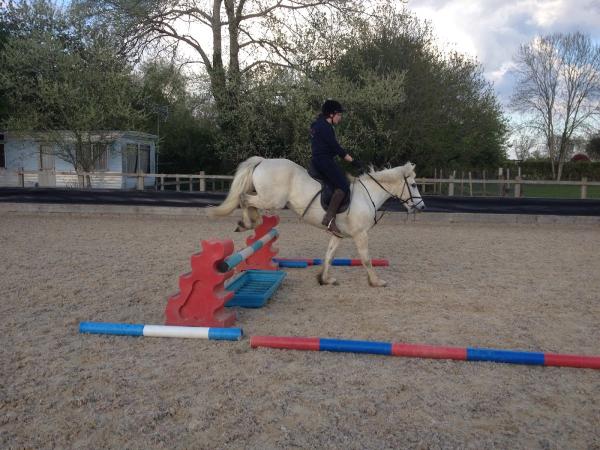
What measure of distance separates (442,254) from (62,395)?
24.1ft

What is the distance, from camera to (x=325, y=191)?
598 cm

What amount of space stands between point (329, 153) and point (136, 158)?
64.3 feet

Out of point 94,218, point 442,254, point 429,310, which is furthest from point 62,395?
point 94,218

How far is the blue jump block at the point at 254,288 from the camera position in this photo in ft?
17.0

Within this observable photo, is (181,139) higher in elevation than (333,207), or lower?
higher

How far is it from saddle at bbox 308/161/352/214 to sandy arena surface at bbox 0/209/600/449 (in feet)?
3.60

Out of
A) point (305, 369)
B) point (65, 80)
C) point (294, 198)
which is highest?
point (65, 80)

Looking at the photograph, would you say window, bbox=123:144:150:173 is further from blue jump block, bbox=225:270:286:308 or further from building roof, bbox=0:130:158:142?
blue jump block, bbox=225:270:286:308

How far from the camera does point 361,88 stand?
17844 millimetres

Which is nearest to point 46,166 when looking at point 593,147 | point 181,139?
point 181,139

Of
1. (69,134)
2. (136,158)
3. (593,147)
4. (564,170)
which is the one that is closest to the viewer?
(69,134)

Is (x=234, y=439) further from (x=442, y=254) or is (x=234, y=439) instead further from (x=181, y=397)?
(x=442, y=254)

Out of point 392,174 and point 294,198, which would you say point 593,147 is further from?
point 294,198

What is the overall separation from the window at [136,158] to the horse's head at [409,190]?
17724 millimetres
